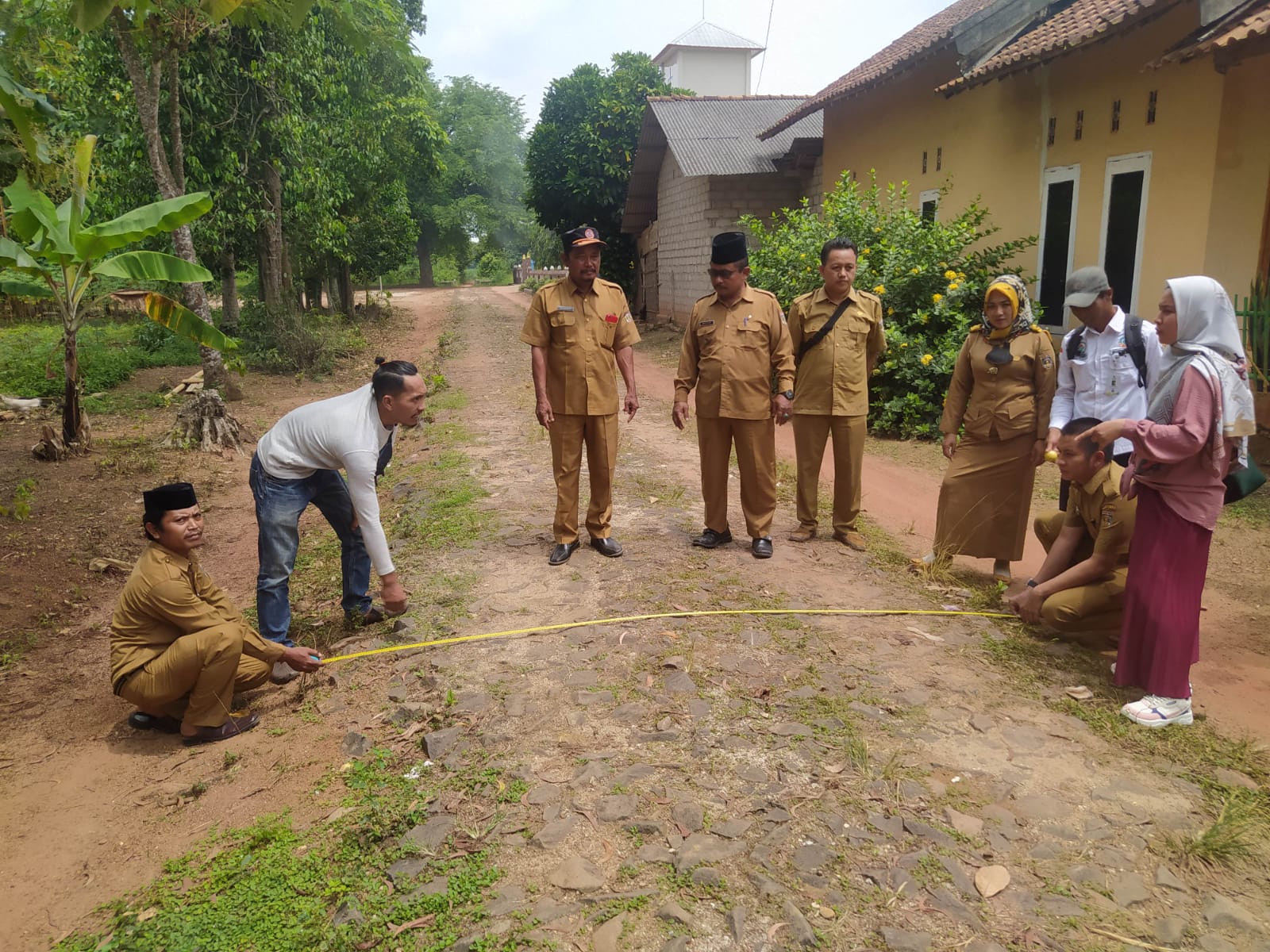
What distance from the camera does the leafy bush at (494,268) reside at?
190 feet

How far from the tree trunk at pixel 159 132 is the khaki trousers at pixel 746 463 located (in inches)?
249

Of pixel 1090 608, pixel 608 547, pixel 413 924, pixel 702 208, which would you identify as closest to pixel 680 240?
pixel 702 208

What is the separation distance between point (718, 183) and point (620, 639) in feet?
48.7

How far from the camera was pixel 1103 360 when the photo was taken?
4.72 m

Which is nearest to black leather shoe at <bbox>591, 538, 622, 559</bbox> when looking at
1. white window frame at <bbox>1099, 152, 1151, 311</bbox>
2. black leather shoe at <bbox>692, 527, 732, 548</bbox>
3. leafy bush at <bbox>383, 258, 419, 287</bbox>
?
black leather shoe at <bbox>692, 527, 732, 548</bbox>

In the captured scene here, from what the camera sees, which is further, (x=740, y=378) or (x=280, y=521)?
(x=740, y=378)

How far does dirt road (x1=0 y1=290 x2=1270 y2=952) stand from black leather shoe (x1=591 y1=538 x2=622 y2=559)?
9cm

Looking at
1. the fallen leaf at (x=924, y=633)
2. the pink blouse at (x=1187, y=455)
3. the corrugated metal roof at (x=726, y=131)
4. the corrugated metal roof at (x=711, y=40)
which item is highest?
the corrugated metal roof at (x=711, y=40)

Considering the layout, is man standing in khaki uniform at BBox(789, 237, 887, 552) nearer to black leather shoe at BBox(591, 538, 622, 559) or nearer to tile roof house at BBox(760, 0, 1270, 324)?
black leather shoe at BBox(591, 538, 622, 559)

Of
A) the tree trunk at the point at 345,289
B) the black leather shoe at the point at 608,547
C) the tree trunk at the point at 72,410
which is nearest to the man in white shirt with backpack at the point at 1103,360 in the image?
the black leather shoe at the point at 608,547

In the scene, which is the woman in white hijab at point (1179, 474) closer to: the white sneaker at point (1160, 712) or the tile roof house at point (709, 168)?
the white sneaker at point (1160, 712)

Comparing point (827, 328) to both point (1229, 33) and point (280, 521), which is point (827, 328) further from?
point (1229, 33)

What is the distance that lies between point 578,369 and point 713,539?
1.47m

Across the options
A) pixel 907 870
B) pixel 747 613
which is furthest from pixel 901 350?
pixel 907 870
